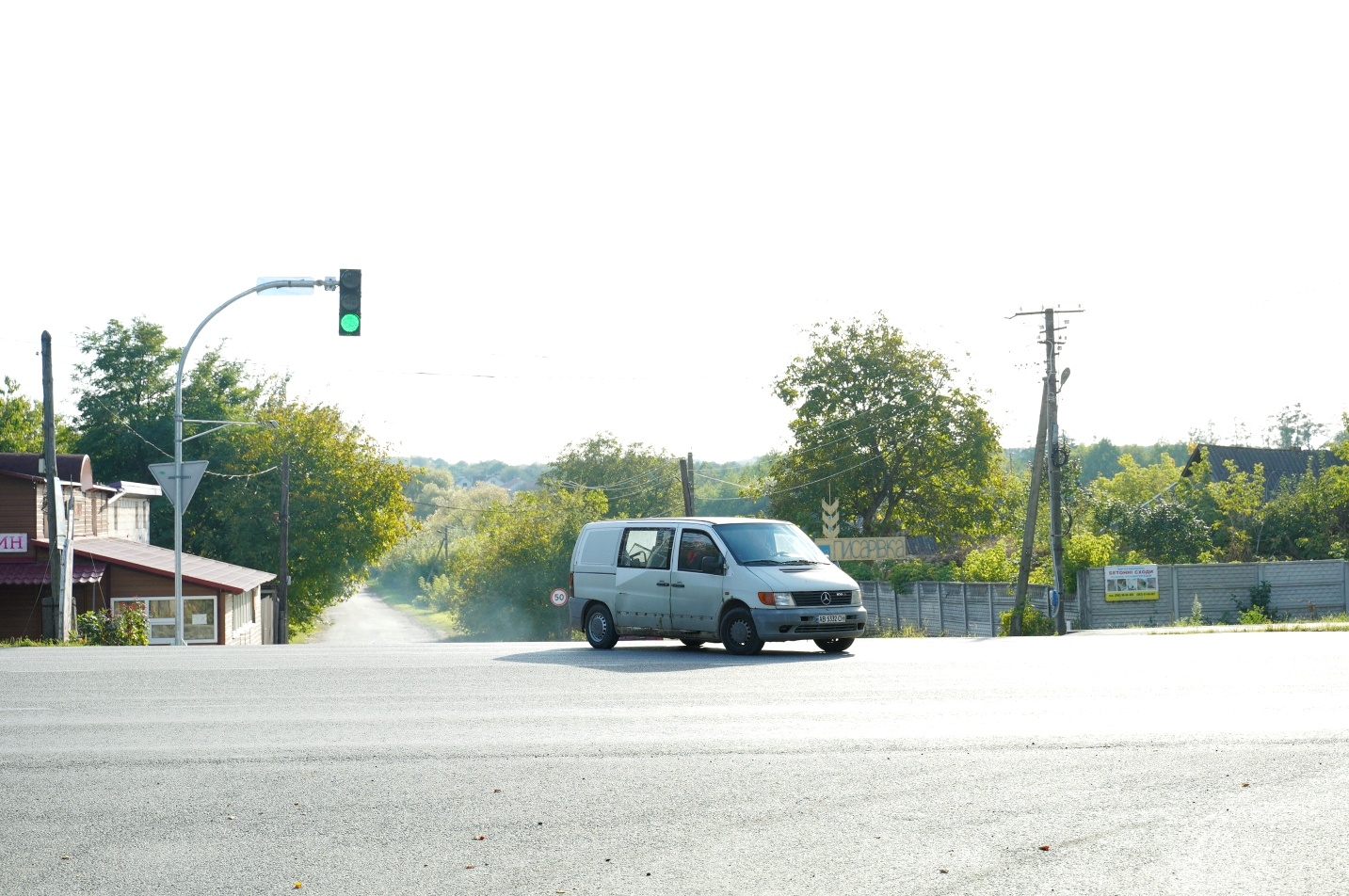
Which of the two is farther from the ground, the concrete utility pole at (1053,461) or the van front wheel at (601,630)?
the concrete utility pole at (1053,461)

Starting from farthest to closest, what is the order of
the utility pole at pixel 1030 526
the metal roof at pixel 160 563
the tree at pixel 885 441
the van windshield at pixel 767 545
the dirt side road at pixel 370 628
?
the dirt side road at pixel 370 628 < the tree at pixel 885 441 < the metal roof at pixel 160 563 < the utility pole at pixel 1030 526 < the van windshield at pixel 767 545

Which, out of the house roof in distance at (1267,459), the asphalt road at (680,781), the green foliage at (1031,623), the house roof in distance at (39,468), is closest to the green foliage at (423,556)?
the house roof in distance at (1267,459)

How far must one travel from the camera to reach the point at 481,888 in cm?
612

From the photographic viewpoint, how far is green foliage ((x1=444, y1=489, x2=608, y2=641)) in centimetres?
7812

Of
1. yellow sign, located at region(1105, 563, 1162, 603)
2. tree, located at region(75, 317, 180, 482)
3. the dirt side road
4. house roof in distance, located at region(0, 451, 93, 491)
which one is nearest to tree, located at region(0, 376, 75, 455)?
tree, located at region(75, 317, 180, 482)

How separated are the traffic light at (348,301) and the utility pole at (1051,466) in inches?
888

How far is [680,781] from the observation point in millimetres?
8477

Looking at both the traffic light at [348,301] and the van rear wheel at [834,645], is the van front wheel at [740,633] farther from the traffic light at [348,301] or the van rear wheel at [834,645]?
the traffic light at [348,301]

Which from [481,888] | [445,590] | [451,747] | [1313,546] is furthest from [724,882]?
[445,590]

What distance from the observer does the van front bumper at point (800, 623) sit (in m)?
16.8

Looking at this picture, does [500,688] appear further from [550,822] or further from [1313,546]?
[1313,546]

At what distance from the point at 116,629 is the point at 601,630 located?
18.0 meters

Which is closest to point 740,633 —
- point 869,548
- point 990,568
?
point 990,568

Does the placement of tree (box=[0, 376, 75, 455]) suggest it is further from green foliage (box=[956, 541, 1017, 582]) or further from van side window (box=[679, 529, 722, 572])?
van side window (box=[679, 529, 722, 572])
